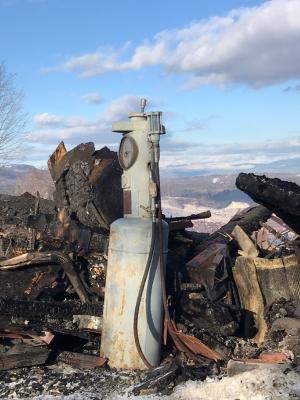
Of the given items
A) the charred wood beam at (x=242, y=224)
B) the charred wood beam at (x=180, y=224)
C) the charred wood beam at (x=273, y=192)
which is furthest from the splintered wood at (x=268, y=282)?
the charred wood beam at (x=180, y=224)

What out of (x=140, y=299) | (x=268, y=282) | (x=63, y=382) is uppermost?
(x=140, y=299)

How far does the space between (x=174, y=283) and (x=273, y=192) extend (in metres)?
1.49

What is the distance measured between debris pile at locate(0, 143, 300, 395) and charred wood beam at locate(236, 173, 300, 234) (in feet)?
0.04

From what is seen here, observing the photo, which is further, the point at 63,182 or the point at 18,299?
the point at 63,182

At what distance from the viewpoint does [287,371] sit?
3826 millimetres

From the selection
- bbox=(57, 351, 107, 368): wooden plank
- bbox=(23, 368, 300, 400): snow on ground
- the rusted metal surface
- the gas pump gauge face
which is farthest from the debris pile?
the gas pump gauge face

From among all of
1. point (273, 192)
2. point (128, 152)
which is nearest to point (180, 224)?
point (273, 192)

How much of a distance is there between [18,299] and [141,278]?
2.00 metres

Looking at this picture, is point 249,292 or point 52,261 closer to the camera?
point 249,292

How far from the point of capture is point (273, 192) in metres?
5.17

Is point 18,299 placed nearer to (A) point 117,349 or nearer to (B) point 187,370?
(A) point 117,349

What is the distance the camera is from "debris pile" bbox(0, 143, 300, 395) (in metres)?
4.61

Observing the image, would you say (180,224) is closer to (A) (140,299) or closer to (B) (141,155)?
(B) (141,155)

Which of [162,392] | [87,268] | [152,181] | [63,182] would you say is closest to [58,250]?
[87,268]
